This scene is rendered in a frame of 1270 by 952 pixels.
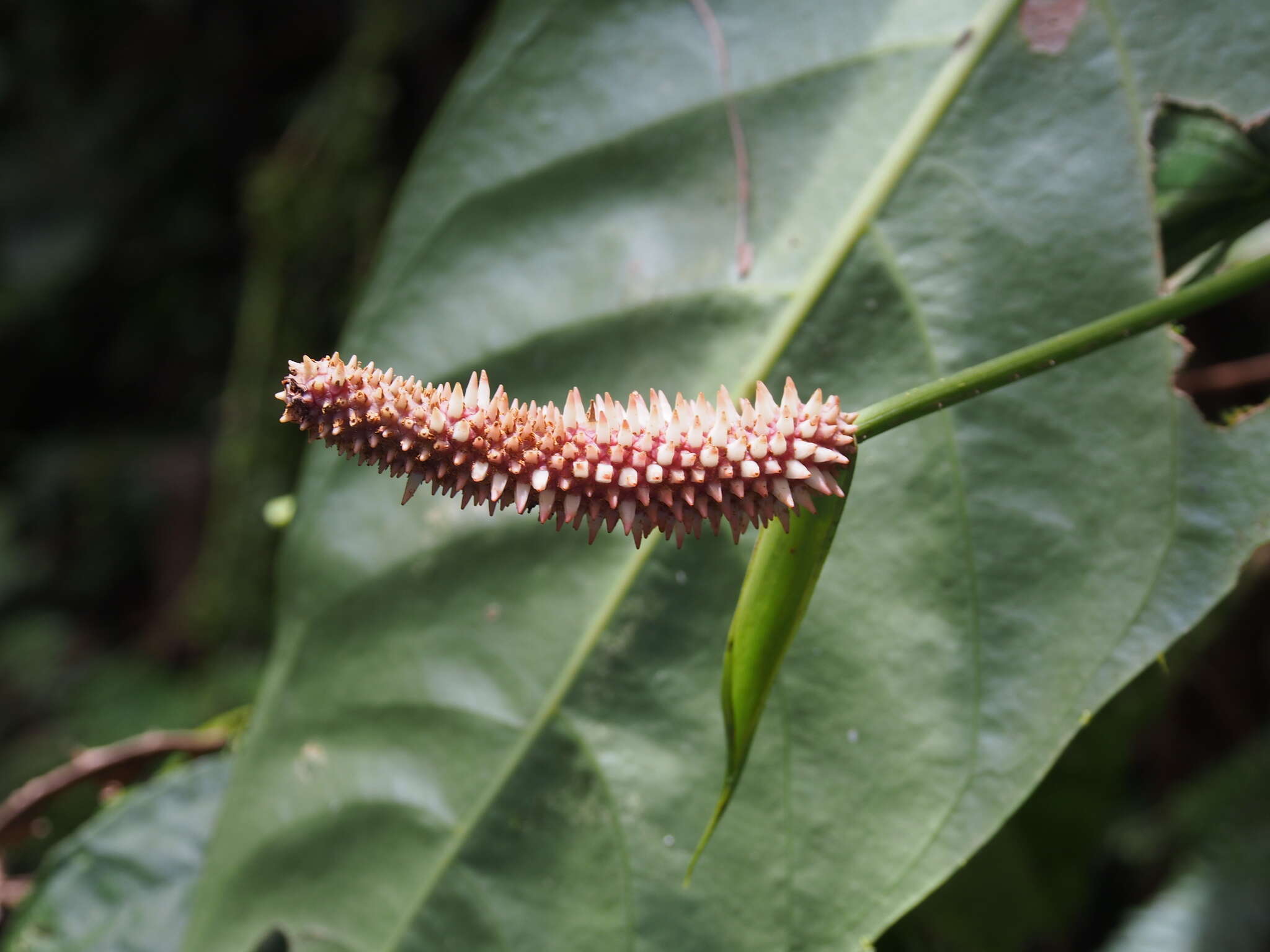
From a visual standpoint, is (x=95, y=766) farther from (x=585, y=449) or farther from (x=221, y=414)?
(x=221, y=414)

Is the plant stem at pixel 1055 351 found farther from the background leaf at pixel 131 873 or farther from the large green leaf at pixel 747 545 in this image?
the background leaf at pixel 131 873

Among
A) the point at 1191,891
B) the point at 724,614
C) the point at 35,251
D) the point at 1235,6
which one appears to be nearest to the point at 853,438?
the point at 724,614

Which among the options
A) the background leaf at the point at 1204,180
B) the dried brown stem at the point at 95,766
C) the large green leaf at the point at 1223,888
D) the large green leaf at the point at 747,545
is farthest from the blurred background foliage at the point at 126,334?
the background leaf at the point at 1204,180

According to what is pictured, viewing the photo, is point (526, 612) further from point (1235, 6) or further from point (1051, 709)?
point (1235, 6)

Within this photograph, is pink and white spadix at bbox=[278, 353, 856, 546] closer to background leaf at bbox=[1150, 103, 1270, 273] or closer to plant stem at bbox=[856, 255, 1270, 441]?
plant stem at bbox=[856, 255, 1270, 441]

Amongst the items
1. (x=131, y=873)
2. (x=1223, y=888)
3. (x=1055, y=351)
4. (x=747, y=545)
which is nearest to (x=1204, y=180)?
(x=1055, y=351)

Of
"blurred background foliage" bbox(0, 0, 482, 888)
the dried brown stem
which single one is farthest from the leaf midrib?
"blurred background foliage" bbox(0, 0, 482, 888)

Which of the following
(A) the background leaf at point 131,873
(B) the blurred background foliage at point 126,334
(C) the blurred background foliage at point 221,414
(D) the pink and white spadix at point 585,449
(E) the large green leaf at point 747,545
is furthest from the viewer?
(B) the blurred background foliage at point 126,334
